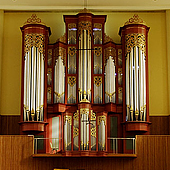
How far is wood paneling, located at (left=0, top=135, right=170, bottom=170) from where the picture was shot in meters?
14.4

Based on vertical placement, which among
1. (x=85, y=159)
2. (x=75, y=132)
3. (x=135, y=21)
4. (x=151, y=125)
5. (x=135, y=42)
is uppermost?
(x=135, y=21)

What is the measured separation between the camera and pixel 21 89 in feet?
50.9

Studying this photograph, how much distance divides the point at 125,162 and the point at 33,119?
306 cm

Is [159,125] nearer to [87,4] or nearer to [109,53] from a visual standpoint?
[109,53]

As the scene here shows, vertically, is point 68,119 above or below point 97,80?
below

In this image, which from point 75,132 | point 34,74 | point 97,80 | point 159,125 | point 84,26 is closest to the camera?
point 75,132

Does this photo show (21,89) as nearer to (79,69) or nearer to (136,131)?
(79,69)

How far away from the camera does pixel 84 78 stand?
15.6m

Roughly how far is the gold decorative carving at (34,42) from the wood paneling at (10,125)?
228 cm

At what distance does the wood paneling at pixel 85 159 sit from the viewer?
14445mm

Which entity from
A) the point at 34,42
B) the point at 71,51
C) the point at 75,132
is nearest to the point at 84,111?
the point at 75,132

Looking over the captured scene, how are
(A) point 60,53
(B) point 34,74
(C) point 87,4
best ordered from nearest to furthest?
1. (B) point 34,74
2. (A) point 60,53
3. (C) point 87,4

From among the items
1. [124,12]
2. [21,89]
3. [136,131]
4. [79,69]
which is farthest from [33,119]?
[124,12]

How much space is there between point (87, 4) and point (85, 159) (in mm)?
5330
